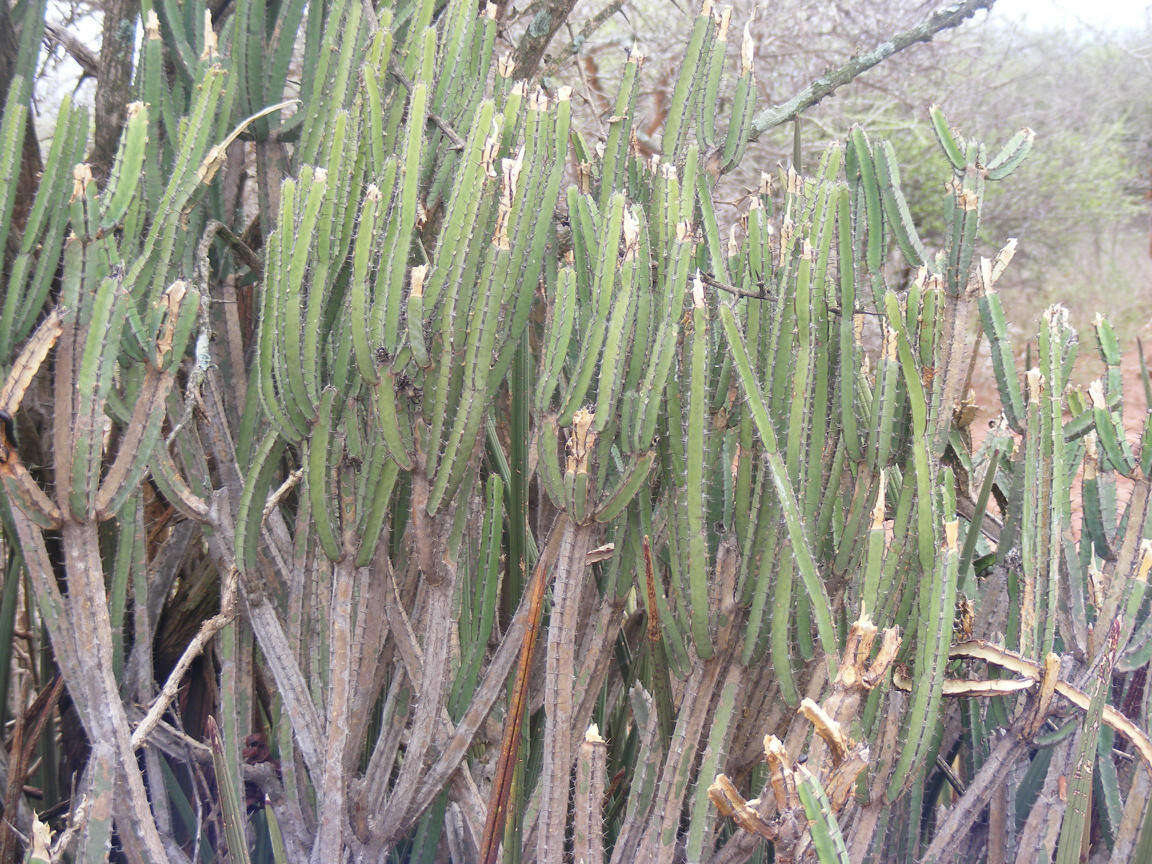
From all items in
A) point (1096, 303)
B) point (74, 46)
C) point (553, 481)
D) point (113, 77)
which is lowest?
point (553, 481)

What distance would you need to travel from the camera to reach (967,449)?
136cm

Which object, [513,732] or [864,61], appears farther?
[864,61]

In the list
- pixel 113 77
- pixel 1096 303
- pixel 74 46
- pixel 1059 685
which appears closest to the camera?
pixel 1059 685

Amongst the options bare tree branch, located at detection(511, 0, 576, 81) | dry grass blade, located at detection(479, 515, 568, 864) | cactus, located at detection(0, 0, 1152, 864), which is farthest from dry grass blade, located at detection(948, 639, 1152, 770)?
bare tree branch, located at detection(511, 0, 576, 81)

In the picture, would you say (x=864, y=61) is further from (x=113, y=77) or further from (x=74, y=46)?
(x=74, y=46)

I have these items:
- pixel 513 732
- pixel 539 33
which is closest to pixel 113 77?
pixel 539 33

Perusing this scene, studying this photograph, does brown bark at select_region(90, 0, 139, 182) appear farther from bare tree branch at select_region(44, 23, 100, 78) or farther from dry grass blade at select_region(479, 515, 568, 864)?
dry grass blade at select_region(479, 515, 568, 864)

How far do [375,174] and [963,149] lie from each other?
697 millimetres

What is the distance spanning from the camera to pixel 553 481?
3.16 ft

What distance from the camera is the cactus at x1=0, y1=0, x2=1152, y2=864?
37.1 inches

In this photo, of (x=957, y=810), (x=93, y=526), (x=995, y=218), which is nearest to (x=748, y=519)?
(x=957, y=810)

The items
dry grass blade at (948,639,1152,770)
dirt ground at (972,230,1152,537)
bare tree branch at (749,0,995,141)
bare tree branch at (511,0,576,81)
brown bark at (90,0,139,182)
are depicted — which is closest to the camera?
dry grass blade at (948,639,1152,770)

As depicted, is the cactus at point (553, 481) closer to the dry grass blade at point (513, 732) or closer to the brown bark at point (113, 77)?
the dry grass blade at point (513, 732)

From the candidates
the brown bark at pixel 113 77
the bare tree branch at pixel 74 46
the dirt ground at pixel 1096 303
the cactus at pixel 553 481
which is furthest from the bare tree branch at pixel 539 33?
the dirt ground at pixel 1096 303
